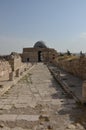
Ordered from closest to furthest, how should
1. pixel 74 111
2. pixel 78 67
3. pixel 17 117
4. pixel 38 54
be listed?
pixel 17 117 → pixel 74 111 → pixel 78 67 → pixel 38 54

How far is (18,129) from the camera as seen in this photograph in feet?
18.7

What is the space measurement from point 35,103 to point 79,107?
172 cm

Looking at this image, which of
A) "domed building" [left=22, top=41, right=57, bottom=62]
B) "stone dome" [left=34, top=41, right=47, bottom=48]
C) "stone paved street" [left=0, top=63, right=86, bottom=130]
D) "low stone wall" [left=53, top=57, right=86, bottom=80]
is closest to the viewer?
"stone paved street" [left=0, top=63, right=86, bottom=130]

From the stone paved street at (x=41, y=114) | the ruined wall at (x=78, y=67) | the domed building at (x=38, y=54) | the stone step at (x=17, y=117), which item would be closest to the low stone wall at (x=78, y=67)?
the ruined wall at (x=78, y=67)

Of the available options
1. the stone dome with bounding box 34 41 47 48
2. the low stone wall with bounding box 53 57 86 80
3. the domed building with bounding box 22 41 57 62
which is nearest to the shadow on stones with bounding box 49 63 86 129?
the low stone wall with bounding box 53 57 86 80

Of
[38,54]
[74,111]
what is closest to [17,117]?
[74,111]


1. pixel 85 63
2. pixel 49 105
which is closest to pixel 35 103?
pixel 49 105

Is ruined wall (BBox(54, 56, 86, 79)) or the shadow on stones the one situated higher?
ruined wall (BBox(54, 56, 86, 79))

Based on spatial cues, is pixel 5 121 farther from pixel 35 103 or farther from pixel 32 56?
pixel 32 56

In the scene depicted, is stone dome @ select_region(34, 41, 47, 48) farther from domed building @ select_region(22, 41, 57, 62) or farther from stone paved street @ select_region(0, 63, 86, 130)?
stone paved street @ select_region(0, 63, 86, 130)

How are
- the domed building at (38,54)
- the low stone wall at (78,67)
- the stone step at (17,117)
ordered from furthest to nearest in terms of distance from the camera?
the domed building at (38,54)
the low stone wall at (78,67)
the stone step at (17,117)

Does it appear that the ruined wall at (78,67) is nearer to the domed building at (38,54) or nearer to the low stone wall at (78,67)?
the low stone wall at (78,67)

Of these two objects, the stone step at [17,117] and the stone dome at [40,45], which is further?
the stone dome at [40,45]

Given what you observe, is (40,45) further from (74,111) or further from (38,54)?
(74,111)
